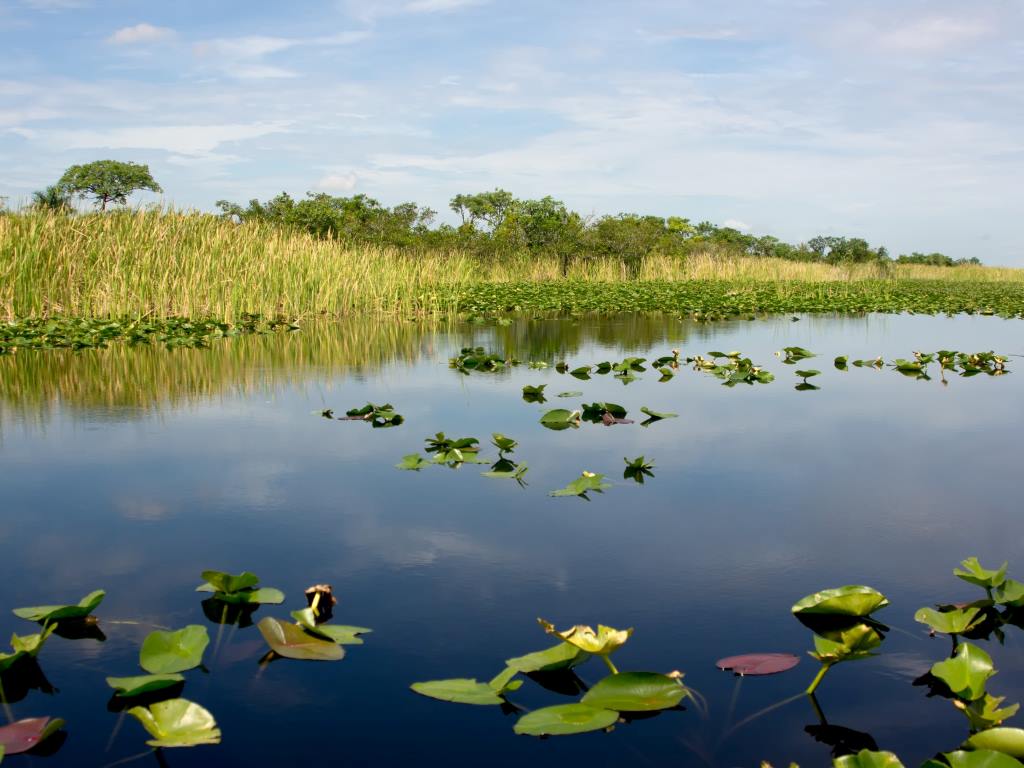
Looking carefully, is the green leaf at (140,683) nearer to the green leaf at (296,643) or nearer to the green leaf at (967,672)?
the green leaf at (296,643)

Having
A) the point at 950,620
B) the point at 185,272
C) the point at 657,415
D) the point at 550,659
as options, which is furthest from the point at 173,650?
the point at 185,272

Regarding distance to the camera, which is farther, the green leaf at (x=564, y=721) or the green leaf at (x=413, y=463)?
the green leaf at (x=413, y=463)

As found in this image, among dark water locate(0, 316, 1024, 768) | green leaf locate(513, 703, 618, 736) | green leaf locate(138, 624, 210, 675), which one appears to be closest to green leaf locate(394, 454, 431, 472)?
dark water locate(0, 316, 1024, 768)

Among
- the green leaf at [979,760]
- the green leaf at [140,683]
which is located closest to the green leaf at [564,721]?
the green leaf at [979,760]

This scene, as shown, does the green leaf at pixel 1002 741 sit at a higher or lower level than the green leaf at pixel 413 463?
lower

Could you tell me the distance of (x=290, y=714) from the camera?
7.11 ft

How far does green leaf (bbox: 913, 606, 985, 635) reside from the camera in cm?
254

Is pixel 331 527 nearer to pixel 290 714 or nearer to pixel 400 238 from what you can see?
pixel 290 714

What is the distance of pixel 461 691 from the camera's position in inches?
85.6

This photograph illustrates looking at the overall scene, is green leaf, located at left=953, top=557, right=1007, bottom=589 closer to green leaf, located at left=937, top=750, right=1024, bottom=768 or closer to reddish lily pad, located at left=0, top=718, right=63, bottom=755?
green leaf, located at left=937, top=750, right=1024, bottom=768

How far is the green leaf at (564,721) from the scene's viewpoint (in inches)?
79.6

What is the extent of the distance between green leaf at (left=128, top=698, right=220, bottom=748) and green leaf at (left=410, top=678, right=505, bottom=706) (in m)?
0.49

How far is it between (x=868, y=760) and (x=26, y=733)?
6.06 feet

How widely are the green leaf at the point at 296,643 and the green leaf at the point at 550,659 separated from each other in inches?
20.0
